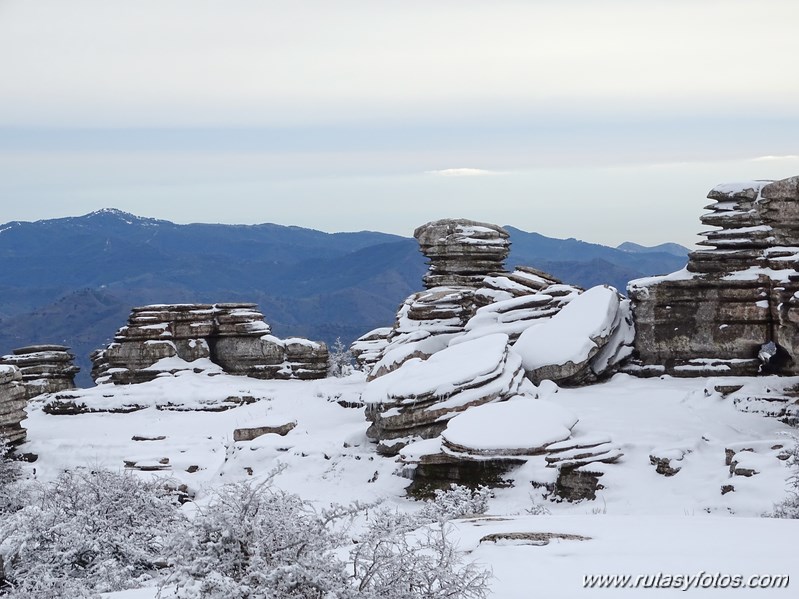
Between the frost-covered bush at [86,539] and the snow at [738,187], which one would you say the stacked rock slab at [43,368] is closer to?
the frost-covered bush at [86,539]

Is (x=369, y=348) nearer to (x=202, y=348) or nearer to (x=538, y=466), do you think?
(x=202, y=348)

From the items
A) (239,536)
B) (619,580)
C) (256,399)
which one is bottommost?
(256,399)

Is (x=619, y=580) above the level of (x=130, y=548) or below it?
above

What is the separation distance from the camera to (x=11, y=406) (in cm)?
2712

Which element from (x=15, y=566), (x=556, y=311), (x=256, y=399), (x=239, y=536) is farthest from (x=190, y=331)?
(x=239, y=536)

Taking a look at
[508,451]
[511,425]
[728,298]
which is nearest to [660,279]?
[728,298]

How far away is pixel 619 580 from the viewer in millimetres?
7895

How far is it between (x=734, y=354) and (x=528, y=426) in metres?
7.16

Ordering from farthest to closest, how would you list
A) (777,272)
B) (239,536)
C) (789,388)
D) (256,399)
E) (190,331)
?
(190,331), (256,399), (777,272), (789,388), (239,536)

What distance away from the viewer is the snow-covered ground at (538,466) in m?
8.48

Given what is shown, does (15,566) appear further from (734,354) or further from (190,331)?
(190,331)

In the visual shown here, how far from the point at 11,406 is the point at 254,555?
21801mm

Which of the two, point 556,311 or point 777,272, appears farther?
point 556,311

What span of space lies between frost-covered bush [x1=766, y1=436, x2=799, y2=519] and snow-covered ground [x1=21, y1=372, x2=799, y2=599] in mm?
346
